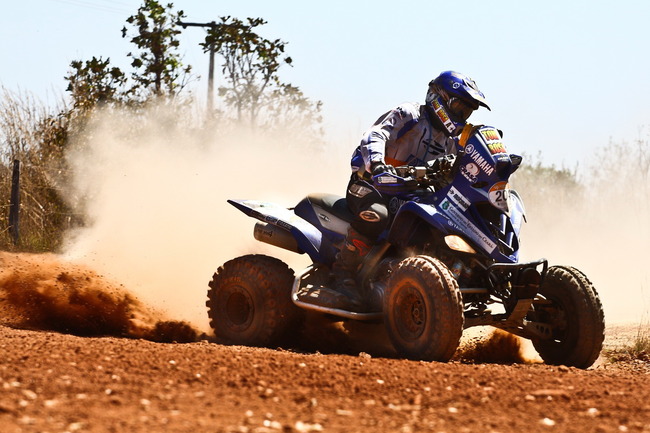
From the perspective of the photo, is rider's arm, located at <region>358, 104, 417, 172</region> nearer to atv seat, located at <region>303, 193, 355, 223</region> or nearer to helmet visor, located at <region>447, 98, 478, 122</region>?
helmet visor, located at <region>447, 98, 478, 122</region>

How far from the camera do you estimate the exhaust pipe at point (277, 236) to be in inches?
330

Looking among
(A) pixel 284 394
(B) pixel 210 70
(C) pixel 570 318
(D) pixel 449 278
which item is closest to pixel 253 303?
(D) pixel 449 278

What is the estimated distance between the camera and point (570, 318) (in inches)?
291

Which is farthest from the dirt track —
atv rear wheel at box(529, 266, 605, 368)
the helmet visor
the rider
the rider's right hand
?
the helmet visor

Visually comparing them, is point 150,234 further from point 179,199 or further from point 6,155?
point 6,155

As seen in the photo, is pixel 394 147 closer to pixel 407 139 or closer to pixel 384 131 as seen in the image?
pixel 407 139

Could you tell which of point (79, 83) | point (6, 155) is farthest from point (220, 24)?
point (6, 155)

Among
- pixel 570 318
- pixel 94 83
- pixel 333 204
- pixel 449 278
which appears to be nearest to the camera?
pixel 449 278

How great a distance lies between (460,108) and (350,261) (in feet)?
4.75

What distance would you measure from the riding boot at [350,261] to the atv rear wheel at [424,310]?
701 millimetres

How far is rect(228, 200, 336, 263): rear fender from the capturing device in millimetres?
8102

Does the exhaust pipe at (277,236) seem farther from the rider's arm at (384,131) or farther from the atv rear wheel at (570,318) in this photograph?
the atv rear wheel at (570,318)

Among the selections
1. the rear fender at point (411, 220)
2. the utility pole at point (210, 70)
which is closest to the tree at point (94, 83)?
the utility pole at point (210, 70)

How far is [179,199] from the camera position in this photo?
14086mm
